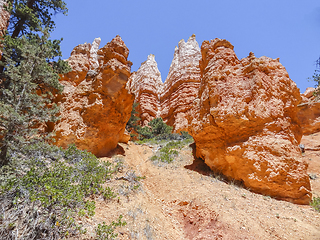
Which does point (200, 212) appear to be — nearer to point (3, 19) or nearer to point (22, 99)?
point (22, 99)

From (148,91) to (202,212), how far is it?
29944 mm

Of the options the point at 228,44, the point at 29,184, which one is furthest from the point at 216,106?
the point at 29,184

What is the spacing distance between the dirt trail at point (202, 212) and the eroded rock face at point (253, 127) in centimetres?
78

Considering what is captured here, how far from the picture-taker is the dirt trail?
4367 millimetres

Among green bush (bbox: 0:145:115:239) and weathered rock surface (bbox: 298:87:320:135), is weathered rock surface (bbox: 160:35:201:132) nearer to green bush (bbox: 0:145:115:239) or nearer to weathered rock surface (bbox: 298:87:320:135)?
weathered rock surface (bbox: 298:87:320:135)

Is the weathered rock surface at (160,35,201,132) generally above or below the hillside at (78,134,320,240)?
above

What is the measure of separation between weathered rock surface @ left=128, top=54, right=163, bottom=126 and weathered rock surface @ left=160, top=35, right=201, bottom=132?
1.48m

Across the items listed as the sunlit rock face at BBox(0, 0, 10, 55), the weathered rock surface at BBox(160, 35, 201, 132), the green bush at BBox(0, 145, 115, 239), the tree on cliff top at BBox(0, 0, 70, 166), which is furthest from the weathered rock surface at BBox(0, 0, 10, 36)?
the weathered rock surface at BBox(160, 35, 201, 132)

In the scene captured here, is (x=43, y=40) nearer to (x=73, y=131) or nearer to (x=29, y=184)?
(x=73, y=131)

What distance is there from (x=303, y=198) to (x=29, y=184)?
27.2 feet

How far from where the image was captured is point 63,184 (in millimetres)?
3795

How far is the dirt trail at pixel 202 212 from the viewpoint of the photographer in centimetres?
437

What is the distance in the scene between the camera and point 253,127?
7.59 m

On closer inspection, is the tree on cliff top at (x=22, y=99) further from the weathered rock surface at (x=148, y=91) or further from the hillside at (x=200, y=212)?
the weathered rock surface at (x=148, y=91)
